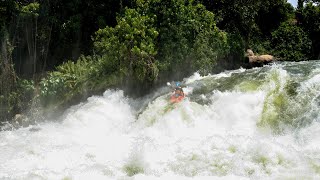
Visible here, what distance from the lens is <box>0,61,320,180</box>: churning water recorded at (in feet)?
23.4

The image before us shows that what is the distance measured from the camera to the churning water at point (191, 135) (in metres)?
7.14

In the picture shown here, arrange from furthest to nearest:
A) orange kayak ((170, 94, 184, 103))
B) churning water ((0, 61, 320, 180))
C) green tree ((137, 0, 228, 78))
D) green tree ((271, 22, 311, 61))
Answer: green tree ((271, 22, 311, 61)), green tree ((137, 0, 228, 78)), orange kayak ((170, 94, 184, 103)), churning water ((0, 61, 320, 180))

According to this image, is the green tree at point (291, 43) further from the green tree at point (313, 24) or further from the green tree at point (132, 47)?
the green tree at point (132, 47)

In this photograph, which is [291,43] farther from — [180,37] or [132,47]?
[132,47]

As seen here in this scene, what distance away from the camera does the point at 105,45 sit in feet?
39.1

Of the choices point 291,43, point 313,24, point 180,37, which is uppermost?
point 313,24

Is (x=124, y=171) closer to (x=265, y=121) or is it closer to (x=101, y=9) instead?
(x=265, y=121)

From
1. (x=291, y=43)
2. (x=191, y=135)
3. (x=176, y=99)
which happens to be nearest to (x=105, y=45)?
(x=176, y=99)

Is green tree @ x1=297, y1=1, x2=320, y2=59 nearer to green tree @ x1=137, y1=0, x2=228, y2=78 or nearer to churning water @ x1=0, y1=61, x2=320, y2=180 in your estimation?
churning water @ x1=0, y1=61, x2=320, y2=180

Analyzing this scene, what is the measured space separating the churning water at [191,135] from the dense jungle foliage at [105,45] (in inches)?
26.1

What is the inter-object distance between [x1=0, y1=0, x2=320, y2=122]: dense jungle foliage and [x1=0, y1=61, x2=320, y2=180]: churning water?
664 millimetres

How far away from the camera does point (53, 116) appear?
1197cm

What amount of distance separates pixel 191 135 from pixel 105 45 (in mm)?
4493

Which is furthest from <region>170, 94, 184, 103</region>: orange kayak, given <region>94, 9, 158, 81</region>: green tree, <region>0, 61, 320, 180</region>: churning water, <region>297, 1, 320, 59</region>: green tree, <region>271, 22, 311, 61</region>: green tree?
<region>297, 1, 320, 59</region>: green tree
